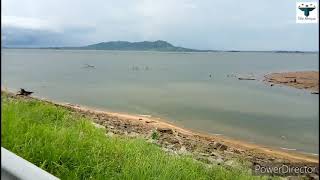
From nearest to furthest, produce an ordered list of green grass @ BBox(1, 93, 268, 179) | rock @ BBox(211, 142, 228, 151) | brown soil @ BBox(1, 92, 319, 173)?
green grass @ BBox(1, 93, 268, 179)
brown soil @ BBox(1, 92, 319, 173)
rock @ BBox(211, 142, 228, 151)

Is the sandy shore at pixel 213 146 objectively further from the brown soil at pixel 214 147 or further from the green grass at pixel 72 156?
the green grass at pixel 72 156

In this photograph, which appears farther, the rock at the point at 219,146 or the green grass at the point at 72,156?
the rock at the point at 219,146

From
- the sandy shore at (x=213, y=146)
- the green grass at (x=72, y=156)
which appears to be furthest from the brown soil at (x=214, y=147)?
the green grass at (x=72, y=156)

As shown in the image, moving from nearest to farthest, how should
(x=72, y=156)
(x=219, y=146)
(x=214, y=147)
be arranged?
(x=72, y=156)
(x=214, y=147)
(x=219, y=146)

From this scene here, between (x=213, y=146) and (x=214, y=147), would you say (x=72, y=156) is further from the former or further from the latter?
(x=213, y=146)

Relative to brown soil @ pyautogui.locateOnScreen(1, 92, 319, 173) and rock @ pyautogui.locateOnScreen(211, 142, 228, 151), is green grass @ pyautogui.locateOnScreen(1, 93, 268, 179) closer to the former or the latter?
brown soil @ pyautogui.locateOnScreen(1, 92, 319, 173)

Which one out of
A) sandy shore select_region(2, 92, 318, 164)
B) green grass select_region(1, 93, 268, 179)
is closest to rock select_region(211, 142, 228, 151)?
sandy shore select_region(2, 92, 318, 164)

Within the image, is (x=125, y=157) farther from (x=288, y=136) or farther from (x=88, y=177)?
(x=288, y=136)

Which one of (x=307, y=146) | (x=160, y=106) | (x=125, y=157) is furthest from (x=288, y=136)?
(x=125, y=157)

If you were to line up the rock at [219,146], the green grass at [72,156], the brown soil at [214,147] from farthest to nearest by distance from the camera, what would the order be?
the rock at [219,146] < the brown soil at [214,147] < the green grass at [72,156]

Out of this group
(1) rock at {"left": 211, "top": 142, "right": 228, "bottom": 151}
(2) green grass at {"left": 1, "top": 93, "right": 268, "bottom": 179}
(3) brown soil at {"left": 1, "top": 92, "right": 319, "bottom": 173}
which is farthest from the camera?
(1) rock at {"left": 211, "top": 142, "right": 228, "bottom": 151}

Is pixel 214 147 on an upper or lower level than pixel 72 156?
lower

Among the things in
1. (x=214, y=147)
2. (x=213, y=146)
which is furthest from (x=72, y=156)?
(x=213, y=146)

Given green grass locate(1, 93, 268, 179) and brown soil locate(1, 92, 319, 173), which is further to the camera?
brown soil locate(1, 92, 319, 173)
